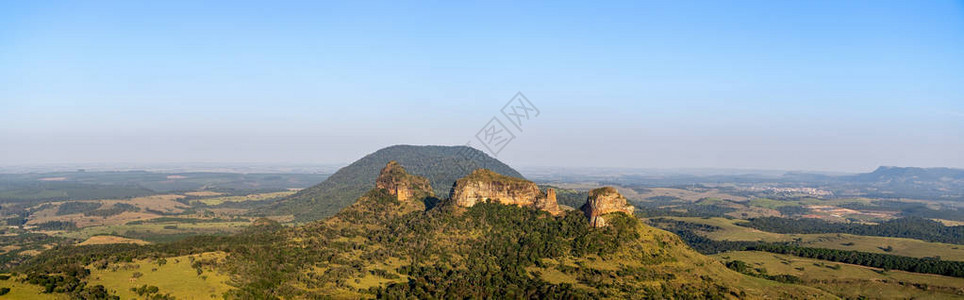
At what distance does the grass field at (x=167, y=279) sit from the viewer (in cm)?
8462

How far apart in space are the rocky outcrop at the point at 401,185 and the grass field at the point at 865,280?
244 feet

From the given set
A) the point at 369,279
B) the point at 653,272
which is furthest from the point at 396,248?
the point at 653,272

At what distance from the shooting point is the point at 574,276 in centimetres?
10475

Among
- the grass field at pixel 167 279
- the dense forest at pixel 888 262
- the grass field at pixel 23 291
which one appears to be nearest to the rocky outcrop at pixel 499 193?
the grass field at pixel 167 279

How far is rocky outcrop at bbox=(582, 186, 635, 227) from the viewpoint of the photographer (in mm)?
121537

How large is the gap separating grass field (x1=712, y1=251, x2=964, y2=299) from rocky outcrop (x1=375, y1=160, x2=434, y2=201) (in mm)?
74506

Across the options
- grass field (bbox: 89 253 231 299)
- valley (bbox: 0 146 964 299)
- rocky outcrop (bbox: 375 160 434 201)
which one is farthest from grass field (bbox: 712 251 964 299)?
grass field (bbox: 89 253 231 299)

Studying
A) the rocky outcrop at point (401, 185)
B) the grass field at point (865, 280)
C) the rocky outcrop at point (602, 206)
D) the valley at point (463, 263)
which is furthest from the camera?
the rocky outcrop at point (401, 185)

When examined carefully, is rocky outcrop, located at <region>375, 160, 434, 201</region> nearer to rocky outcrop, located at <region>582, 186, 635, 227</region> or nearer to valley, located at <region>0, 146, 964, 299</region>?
valley, located at <region>0, 146, 964, 299</region>

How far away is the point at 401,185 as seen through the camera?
468 ft

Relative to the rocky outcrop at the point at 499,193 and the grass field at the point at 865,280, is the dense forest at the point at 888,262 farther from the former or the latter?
the rocky outcrop at the point at 499,193

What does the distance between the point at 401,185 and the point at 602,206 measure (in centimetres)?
4847

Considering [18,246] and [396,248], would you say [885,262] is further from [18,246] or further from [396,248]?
[18,246]

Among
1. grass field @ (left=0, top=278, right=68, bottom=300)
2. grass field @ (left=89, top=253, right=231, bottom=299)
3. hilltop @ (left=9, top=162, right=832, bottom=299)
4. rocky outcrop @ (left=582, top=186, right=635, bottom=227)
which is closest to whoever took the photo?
grass field @ (left=0, top=278, right=68, bottom=300)
